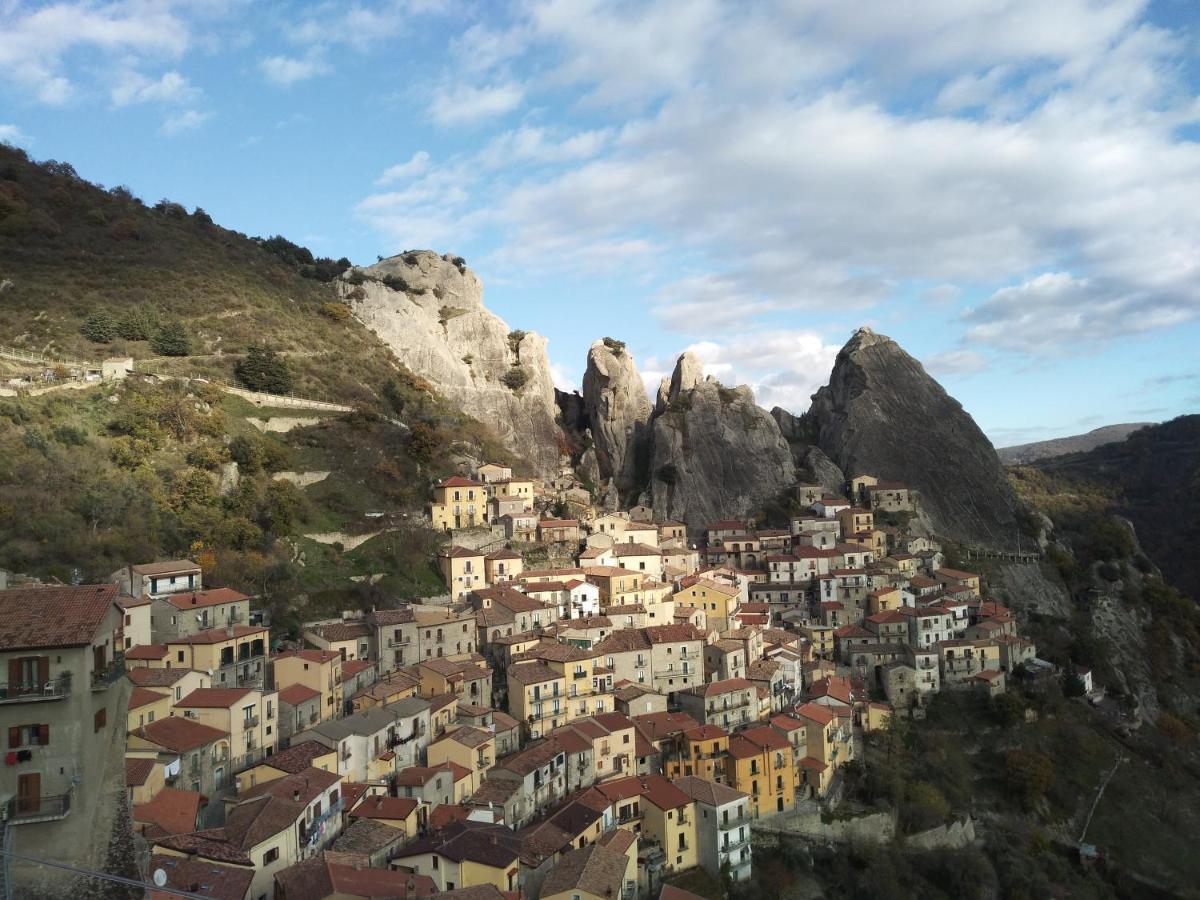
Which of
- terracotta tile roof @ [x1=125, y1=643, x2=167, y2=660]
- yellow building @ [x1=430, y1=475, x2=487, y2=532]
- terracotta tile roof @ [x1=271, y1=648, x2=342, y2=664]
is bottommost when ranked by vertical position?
terracotta tile roof @ [x1=271, y1=648, x2=342, y2=664]

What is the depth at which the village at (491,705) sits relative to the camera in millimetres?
16578

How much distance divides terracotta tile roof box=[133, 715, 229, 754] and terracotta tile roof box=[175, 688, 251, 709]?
534mm

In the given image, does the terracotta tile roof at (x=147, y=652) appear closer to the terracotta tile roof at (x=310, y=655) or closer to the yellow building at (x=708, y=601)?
the terracotta tile roof at (x=310, y=655)

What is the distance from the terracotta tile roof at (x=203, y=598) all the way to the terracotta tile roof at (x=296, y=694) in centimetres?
518

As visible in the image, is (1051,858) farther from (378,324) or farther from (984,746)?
(378,324)

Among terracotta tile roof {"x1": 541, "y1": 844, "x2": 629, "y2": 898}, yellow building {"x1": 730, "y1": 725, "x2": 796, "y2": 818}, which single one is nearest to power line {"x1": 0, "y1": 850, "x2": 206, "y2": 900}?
terracotta tile roof {"x1": 541, "y1": 844, "x2": 629, "y2": 898}

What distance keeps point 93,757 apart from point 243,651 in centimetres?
2252

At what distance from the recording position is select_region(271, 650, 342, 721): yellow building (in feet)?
112

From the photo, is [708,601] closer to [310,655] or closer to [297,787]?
[310,655]

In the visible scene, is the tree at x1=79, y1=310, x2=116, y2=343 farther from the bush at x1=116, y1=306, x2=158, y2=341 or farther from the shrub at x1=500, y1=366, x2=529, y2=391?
the shrub at x1=500, y1=366, x2=529, y2=391

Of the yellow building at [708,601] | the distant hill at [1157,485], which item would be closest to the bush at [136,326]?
the yellow building at [708,601]

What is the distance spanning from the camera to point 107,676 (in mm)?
13352

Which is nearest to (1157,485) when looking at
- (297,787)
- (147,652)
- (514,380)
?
(514,380)

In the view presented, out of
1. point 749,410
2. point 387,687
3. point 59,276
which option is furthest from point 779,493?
point 59,276
